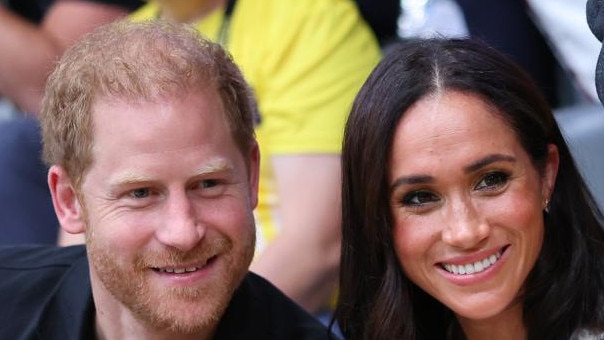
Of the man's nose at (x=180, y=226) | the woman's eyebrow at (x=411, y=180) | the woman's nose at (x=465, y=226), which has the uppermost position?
the woman's eyebrow at (x=411, y=180)

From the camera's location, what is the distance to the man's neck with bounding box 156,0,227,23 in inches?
143

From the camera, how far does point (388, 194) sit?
103 inches

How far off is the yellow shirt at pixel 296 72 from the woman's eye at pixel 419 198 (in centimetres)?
82

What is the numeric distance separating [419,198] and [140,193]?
54cm

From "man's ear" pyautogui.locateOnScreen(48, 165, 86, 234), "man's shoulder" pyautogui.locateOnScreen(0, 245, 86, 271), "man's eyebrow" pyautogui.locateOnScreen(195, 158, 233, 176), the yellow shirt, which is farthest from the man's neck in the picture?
"man's eyebrow" pyautogui.locateOnScreen(195, 158, 233, 176)

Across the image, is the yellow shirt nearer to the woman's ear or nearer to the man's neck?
the man's neck

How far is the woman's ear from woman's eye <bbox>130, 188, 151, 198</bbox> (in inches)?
31.1

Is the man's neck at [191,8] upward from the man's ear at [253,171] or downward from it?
upward

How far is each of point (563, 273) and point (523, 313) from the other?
12 centimetres

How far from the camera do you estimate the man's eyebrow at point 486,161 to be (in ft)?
8.27

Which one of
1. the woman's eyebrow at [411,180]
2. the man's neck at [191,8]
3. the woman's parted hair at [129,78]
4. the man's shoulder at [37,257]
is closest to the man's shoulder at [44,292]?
the man's shoulder at [37,257]

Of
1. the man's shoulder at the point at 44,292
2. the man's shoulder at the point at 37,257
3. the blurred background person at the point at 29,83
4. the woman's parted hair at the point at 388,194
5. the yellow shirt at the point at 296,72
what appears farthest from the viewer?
the blurred background person at the point at 29,83

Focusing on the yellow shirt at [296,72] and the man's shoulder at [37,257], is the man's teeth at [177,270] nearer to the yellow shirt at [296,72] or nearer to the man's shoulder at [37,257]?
the man's shoulder at [37,257]

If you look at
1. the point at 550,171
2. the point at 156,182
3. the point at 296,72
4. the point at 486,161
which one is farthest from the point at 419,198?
the point at 296,72
